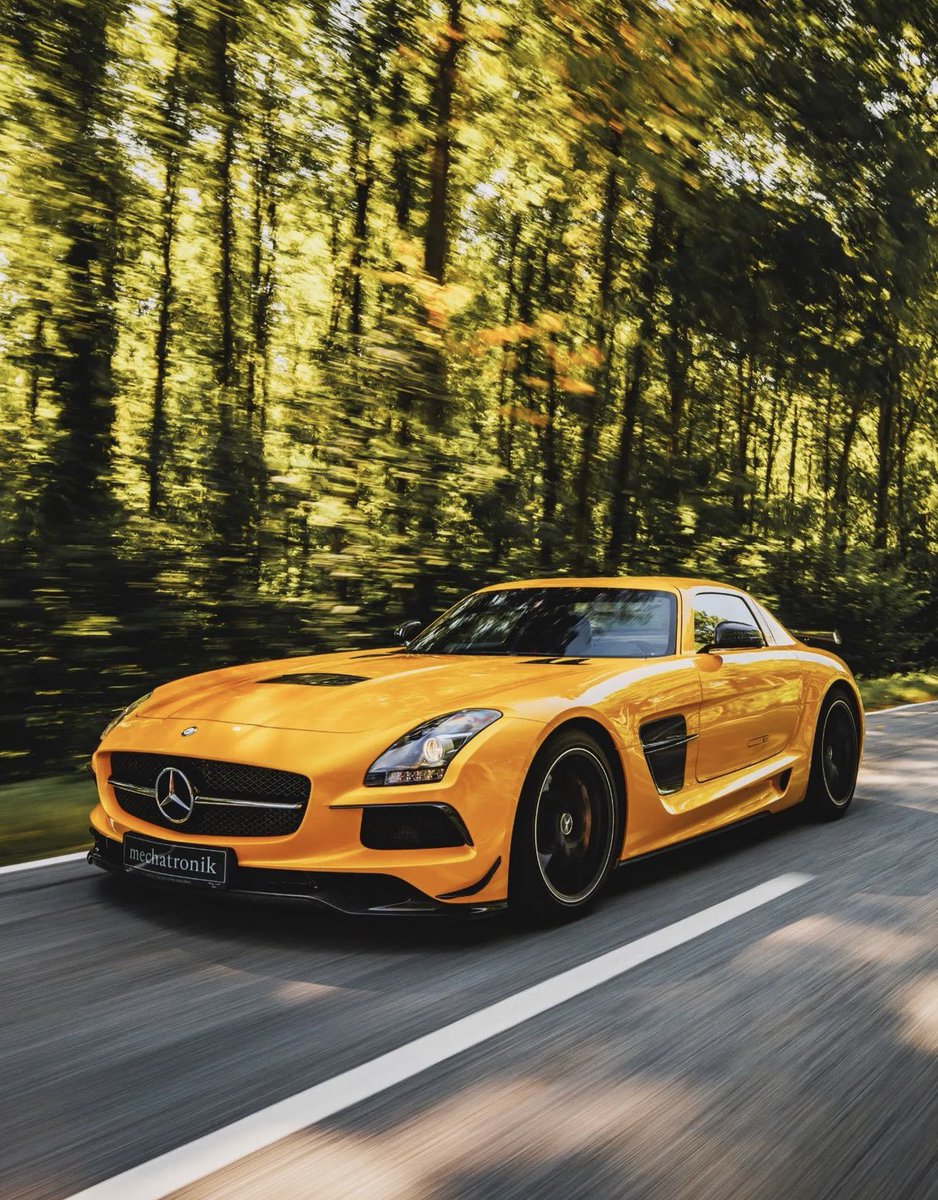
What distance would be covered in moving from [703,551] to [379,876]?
14344 millimetres

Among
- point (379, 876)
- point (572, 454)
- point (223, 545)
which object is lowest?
point (379, 876)

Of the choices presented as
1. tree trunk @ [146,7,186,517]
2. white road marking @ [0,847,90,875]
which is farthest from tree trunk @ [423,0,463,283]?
white road marking @ [0,847,90,875]

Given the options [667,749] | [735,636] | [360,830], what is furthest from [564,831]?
[735,636]

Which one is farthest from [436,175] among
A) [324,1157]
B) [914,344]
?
[324,1157]

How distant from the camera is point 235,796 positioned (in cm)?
409

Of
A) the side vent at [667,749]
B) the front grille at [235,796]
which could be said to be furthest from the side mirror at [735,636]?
the front grille at [235,796]

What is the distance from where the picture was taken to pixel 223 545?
9.45m

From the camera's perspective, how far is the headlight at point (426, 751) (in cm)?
397

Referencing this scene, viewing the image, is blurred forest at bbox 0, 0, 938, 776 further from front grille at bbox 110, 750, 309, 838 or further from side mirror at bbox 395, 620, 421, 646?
front grille at bbox 110, 750, 309, 838

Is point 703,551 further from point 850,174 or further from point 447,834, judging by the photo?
point 447,834

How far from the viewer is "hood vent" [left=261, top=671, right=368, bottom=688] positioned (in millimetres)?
4844

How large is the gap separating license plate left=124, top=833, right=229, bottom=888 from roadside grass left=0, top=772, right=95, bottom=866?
143 centimetres

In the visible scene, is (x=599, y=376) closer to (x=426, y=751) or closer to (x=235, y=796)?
(x=426, y=751)

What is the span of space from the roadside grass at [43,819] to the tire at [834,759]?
396cm
